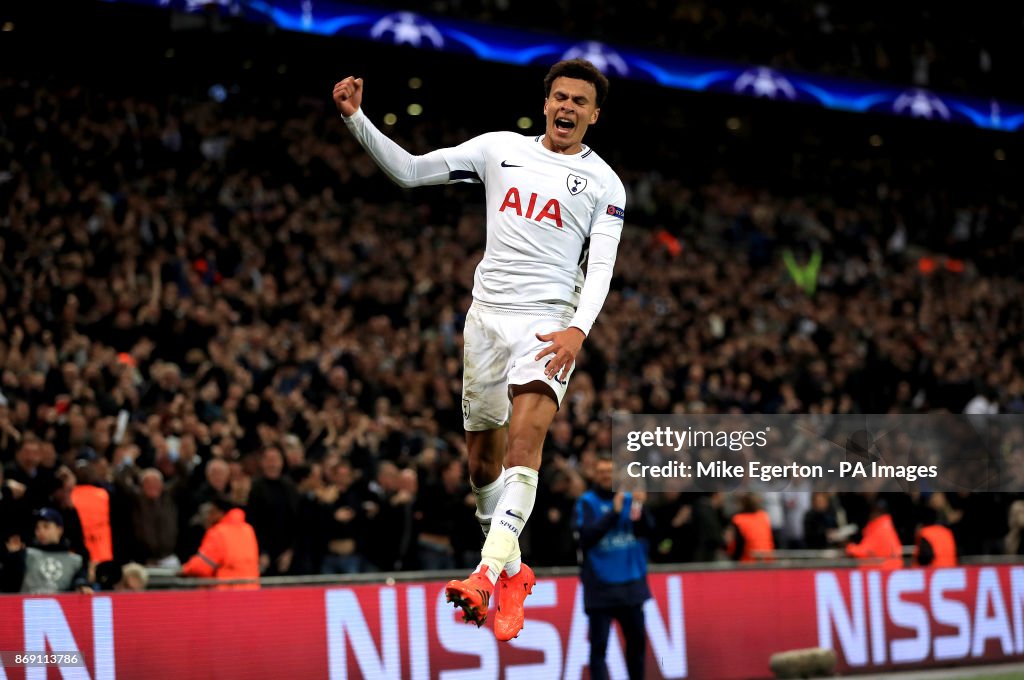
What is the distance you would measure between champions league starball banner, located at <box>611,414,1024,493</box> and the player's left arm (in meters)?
7.45

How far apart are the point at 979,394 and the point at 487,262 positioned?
17.2m

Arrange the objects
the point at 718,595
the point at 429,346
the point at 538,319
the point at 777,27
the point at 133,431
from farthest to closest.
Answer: the point at 777,27, the point at 429,346, the point at 718,595, the point at 133,431, the point at 538,319

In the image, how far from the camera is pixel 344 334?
18094mm

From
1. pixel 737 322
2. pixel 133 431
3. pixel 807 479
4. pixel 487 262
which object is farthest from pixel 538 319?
pixel 737 322

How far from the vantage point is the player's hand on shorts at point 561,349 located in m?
6.66

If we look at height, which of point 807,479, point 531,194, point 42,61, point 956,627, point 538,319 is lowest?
point 956,627

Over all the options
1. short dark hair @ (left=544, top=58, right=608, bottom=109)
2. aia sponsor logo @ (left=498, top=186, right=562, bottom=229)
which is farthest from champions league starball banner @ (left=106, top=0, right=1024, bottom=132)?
aia sponsor logo @ (left=498, top=186, right=562, bottom=229)

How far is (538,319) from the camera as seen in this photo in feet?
22.9

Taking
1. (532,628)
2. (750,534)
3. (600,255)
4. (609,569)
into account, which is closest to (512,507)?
(600,255)

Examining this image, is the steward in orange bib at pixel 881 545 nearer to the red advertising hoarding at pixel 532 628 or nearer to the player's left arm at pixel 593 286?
the red advertising hoarding at pixel 532 628

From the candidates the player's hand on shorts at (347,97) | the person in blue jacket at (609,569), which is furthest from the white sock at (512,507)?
the person in blue jacket at (609,569)

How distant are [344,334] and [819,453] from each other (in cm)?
626

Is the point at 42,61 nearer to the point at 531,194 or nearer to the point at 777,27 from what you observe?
the point at 777,27

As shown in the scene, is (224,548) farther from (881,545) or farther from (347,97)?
(881,545)
